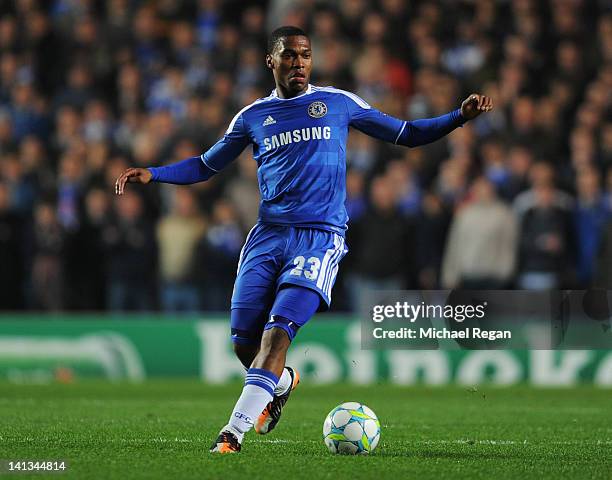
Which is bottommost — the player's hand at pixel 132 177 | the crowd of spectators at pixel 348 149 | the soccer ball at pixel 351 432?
the soccer ball at pixel 351 432

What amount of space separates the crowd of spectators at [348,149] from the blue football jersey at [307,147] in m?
6.68

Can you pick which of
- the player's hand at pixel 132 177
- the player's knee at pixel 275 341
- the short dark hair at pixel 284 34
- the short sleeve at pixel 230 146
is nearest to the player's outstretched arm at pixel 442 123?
the short dark hair at pixel 284 34

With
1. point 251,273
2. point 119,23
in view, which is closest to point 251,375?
point 251,273

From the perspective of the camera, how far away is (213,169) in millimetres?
7797

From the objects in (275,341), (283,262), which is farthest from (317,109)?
(275,341)

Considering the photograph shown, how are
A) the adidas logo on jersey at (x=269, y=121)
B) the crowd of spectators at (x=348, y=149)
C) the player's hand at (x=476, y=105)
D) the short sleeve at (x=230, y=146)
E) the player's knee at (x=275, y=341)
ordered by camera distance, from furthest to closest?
1. the crowd of spectators at (x=348, y=149)
2. the short sleeve at (x=230, y=146)
3. the adidas logo on jersey at (x=269, y=121)
4. the player's hand at (x=476, y=105)
5. the player's knee at (x=275, y=341)

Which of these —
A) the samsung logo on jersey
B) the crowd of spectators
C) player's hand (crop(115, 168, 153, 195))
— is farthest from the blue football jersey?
the crowd of spectators

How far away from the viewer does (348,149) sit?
15.7 meters

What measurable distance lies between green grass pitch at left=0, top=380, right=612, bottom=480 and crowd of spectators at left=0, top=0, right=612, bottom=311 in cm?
196

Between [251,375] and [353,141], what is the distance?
30.2 feet

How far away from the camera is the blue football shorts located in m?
7.23

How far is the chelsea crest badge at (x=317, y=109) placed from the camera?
24.4 feet

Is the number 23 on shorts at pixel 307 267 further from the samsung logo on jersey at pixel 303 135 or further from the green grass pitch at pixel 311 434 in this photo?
the green grass pitch at pixel 311 434

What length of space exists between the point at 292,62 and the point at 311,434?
8.64ft
